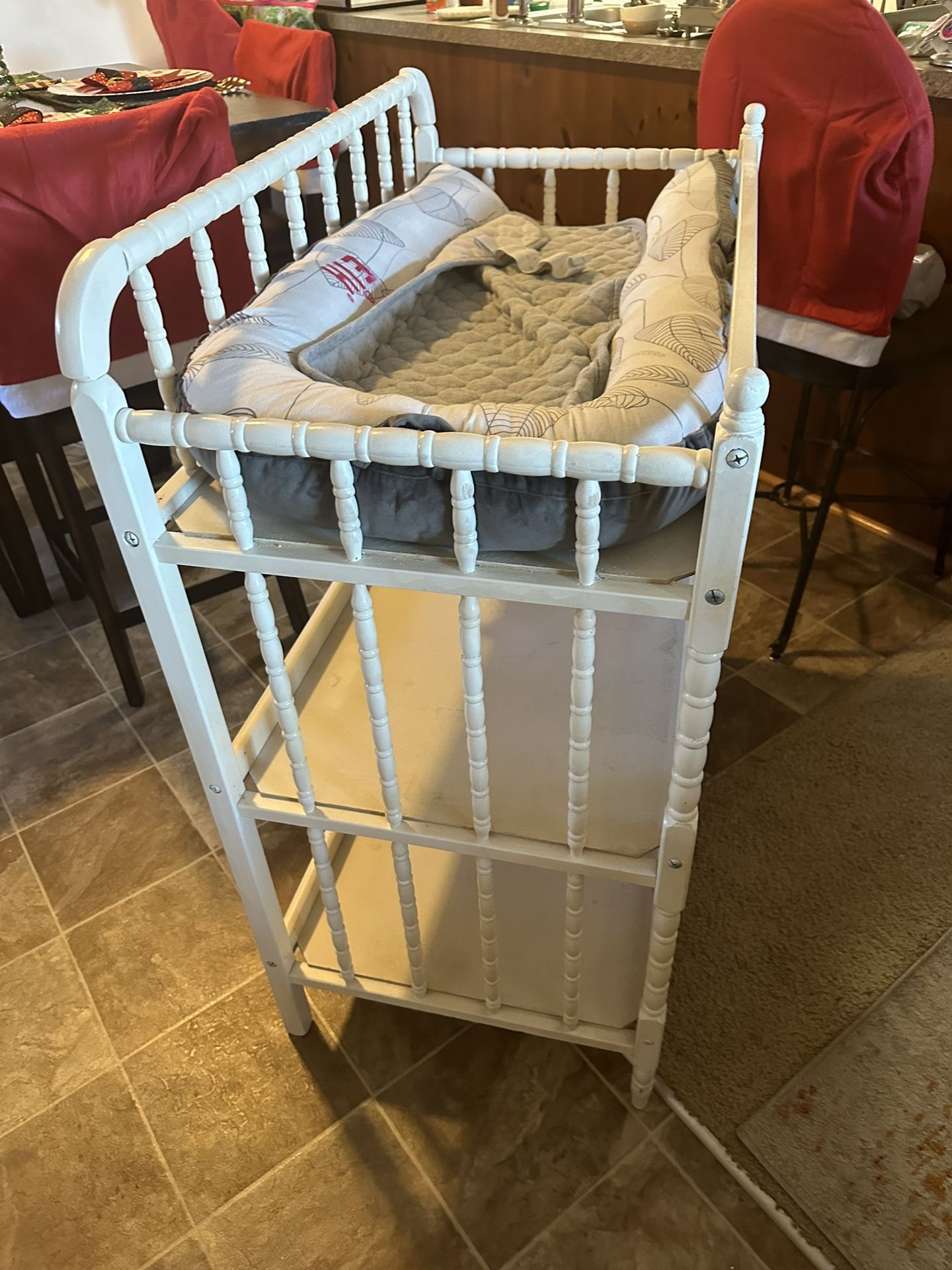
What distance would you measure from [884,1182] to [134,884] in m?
1.18

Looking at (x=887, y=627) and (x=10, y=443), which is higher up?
(x=10, y=443)

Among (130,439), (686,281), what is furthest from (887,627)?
(130,439)

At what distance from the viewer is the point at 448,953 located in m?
1.24

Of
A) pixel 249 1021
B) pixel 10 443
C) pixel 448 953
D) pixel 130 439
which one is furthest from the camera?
pixel 10 443

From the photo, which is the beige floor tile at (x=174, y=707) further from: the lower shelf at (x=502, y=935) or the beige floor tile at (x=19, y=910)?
the lower shelf at (x=502, y=935)

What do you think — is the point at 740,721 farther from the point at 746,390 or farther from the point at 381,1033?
the point at 746,390

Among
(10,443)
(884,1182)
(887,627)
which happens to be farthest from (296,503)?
(887,627)

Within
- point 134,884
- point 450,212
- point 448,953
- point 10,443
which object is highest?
point 450,212

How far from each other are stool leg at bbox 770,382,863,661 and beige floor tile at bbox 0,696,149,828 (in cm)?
127

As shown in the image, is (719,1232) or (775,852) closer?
(719,1232)

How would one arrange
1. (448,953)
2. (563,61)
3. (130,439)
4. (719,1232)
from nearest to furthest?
(130,439)
(719,1232)
(448,953)
(563,61)

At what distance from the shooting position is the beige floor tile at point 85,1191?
1130 mm

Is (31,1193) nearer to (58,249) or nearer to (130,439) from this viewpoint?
(130,439)

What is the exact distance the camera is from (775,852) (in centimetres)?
152
